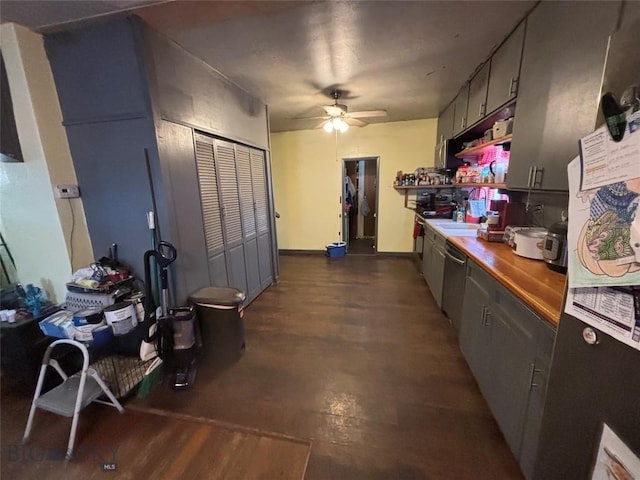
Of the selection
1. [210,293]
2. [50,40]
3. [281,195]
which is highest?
[50,40]

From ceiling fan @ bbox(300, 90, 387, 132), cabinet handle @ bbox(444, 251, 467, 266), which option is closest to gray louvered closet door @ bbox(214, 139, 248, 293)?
ceiling fan @ bbox(300, 90, 387, 132)

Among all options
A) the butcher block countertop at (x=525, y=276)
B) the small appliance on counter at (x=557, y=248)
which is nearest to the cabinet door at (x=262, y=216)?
the butcher block countertop at (x=525, y=276)

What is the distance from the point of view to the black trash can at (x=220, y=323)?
2045 millimetres

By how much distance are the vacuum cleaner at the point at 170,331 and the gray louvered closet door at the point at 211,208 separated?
54 cm

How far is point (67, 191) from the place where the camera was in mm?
1846

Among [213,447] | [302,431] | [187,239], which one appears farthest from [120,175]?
[302,431]

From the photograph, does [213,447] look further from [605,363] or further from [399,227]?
[399,227]

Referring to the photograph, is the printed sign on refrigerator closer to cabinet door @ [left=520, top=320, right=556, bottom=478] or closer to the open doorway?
cabinet door @ [left=520, top=320, right=556, bottom=478]

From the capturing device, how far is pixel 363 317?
2.81 meters

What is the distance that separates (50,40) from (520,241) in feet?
11.5

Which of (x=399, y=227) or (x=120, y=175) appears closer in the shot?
(x=120, y=175)

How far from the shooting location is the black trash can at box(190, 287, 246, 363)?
6.71 feet

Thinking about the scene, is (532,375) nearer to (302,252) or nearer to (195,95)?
(195,95)

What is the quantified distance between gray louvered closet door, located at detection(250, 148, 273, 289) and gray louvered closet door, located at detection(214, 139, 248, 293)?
1.37ft
